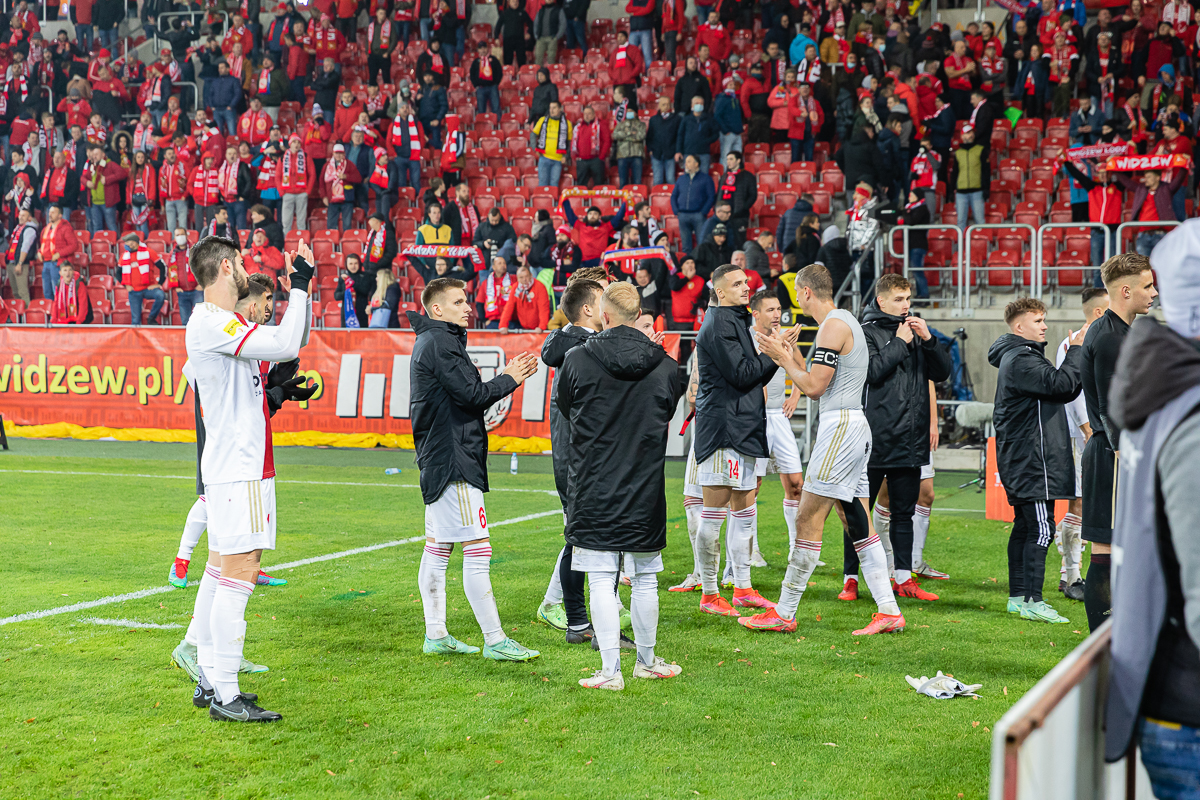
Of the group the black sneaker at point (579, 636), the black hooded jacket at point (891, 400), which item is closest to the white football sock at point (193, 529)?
the black sneaker at point (579, 636)

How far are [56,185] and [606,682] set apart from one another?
21.5 meters

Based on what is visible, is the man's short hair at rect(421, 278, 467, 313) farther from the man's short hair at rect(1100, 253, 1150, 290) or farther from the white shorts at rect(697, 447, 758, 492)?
the man's short hair at rect(1100, 253, 1150, 290)

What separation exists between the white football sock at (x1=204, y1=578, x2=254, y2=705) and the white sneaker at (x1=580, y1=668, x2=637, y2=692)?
1684 millimetres

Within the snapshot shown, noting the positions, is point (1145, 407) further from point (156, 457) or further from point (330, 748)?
point (156, 457)

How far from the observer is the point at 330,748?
4535mm

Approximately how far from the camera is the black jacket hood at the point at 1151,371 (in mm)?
2164

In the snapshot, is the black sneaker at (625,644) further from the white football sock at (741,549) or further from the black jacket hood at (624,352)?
the black jacket hood at (624,352)

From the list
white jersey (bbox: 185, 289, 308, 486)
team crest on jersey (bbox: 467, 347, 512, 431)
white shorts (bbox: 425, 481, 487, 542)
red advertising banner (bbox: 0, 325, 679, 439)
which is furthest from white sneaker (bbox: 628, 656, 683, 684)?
team crest on jersey (bbox: 467, 347, 512, 431)

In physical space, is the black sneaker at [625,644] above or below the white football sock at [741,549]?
below

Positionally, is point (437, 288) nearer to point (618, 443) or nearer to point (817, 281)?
point (618, 443)

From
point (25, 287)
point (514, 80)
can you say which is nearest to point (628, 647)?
point (514, 80)

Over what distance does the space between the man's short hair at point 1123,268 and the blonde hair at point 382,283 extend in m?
14.7

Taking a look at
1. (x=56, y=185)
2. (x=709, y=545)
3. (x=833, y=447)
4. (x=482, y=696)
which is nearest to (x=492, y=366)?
(x=709, y=545)

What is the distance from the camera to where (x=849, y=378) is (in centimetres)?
634
